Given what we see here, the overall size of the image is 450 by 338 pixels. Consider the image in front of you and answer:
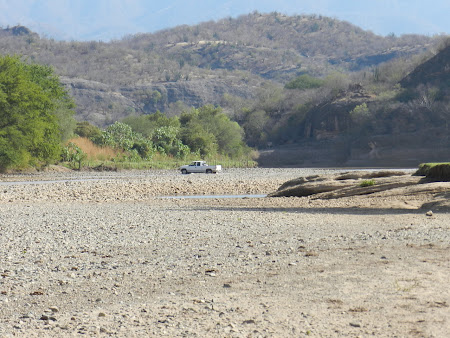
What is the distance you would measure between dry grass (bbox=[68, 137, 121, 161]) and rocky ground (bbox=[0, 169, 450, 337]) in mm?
40527

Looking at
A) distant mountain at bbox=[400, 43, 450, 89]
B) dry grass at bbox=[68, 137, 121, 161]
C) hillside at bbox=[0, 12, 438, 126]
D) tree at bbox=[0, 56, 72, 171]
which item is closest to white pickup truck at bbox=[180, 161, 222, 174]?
tree at bbox=[0, 56, 72, 171]

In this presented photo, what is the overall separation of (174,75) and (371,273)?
523 feet

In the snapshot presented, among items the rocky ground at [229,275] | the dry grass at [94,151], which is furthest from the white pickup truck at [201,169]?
the rocky ground at [229,275]

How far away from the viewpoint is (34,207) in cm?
2139

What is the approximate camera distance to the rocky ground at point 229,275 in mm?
6457

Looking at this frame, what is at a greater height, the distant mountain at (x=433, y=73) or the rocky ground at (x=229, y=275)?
the distant mountain at (x=433, y=73)

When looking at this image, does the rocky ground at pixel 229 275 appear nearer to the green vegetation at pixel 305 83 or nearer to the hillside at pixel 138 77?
the green vegetation at pixel 305 83

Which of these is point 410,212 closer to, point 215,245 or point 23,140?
point 215,245

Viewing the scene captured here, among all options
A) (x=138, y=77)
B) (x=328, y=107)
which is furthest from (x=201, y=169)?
(x=138, y=77)

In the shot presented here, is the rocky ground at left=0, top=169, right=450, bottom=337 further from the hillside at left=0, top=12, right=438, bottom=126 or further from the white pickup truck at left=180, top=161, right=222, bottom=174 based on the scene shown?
the hillside at left=0, top=12, right=438, bottom=126

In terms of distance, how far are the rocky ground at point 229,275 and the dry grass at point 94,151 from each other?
40527mm

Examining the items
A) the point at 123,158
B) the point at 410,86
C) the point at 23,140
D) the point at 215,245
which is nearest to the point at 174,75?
the point at 410,86

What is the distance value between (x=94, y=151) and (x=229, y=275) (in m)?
50.7

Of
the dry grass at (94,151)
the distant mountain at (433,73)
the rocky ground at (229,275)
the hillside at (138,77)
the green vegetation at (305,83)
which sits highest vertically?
the hillside at (138,77)
